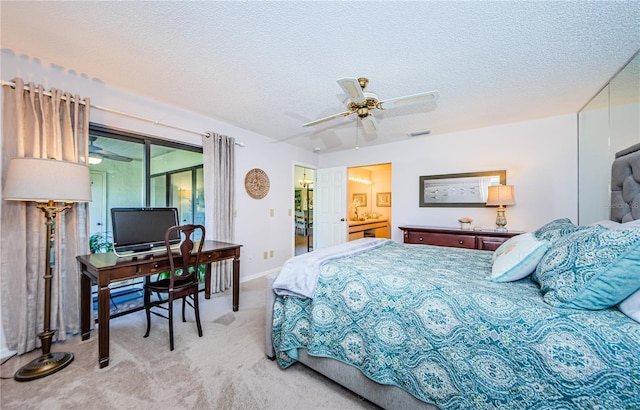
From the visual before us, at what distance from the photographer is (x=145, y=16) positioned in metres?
1.64

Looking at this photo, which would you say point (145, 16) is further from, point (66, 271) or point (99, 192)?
point (66, 271)

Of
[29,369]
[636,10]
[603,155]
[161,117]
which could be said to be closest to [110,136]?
[161,117]

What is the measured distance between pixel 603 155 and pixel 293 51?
339 cm

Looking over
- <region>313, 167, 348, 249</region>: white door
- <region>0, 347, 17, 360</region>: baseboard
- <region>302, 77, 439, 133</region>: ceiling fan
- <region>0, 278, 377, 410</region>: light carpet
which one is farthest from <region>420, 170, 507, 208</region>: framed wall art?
<region>0, 347, 17, 360</region>: baseboard

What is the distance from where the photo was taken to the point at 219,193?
347 cm

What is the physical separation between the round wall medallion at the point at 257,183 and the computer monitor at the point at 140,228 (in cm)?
150

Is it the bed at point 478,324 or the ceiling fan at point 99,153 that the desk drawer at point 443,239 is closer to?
the bed at point 478,324

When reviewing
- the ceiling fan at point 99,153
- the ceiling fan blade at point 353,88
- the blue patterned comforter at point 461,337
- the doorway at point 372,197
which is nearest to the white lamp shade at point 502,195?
the blue patterned comforter at point 461,337

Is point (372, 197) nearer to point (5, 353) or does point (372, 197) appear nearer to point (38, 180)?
point (38, 180)

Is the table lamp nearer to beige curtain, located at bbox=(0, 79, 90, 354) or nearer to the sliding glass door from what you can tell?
the sliding glass door

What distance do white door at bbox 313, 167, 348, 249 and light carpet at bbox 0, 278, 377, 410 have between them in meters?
3.16

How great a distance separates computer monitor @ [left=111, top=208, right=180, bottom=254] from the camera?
2271 millimetres

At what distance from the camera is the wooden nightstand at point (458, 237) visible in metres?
3.27

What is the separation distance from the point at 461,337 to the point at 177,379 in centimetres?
192
